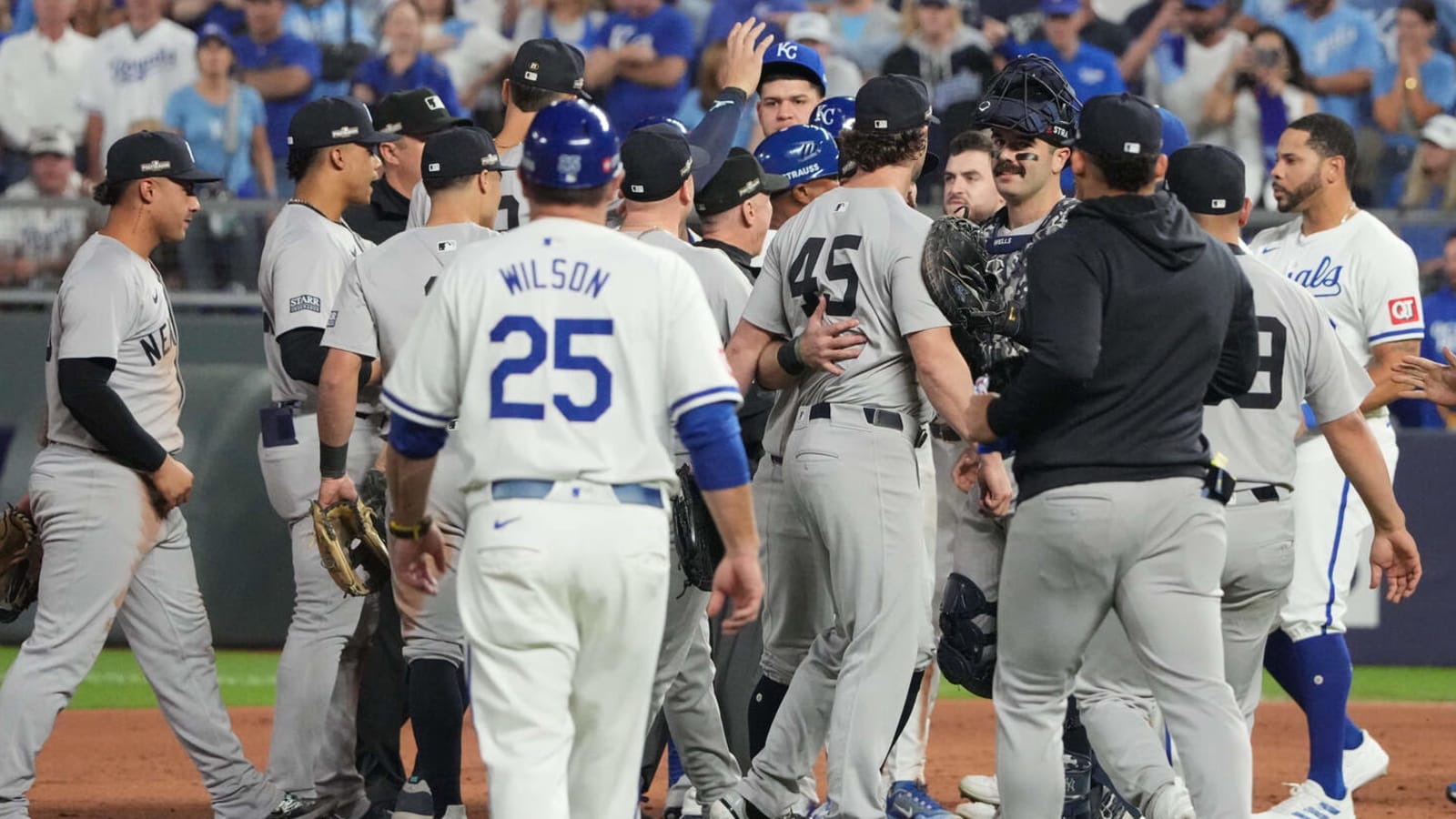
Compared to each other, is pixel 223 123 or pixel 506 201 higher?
pixel 223 123

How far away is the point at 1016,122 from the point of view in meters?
5.66

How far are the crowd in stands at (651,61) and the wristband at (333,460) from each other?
249 inches

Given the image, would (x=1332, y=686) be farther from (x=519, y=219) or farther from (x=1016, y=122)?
(x=519, y=219)

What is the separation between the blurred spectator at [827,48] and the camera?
10.8 metres

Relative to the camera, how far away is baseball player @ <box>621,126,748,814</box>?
225 inches

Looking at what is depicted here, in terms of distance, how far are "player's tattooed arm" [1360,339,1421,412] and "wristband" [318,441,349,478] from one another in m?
3.52

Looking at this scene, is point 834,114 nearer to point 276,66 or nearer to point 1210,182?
point 1210,182

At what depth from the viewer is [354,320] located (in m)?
5.62

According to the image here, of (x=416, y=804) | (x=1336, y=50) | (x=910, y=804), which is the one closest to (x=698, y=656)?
(x=910, y=804)

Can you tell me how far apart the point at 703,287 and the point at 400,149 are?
178 centimetres

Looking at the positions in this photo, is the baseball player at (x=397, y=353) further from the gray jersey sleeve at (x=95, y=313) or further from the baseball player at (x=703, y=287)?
the gray jersey sleeve at (x=95, y=313)

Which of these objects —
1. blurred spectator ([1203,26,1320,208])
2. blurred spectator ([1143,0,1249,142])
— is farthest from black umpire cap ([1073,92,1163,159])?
blurred spectator ([1143,0,1249,142])

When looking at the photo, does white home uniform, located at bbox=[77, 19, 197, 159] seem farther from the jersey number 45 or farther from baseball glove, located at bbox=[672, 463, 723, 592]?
the jersey number 45

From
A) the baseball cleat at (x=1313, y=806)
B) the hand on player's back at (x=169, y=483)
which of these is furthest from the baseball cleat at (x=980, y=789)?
the hand on player's back at (x=169, y=483)
